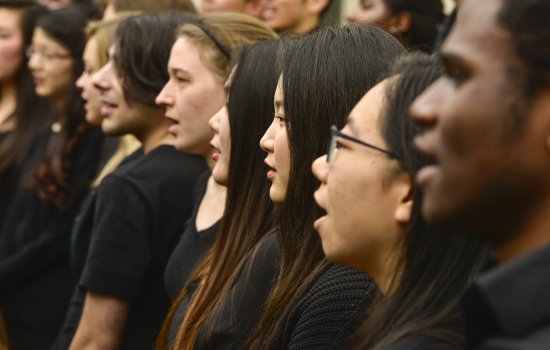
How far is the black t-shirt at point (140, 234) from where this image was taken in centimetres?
387

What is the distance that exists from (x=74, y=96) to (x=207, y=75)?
6.07 feet

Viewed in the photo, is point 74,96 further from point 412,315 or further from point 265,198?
point 412,315

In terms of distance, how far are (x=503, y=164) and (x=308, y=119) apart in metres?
1.17

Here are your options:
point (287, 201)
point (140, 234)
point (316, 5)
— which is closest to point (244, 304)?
point (287, 201)

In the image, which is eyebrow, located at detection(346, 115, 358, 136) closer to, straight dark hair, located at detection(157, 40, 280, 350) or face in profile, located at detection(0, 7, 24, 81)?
straight dark hair, located at detection(157, 40, 280, 350)

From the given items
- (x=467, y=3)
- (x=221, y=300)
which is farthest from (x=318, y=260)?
(x=467, y=3)

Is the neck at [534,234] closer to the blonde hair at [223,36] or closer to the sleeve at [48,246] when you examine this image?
the blonde hair at [223,36]

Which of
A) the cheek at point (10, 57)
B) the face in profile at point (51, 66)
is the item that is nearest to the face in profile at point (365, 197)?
the face in profile at point (51, 66)

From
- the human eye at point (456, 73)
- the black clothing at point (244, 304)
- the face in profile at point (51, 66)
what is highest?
the human eye at point (456, 73)

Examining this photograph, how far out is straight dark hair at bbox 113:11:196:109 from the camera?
426cm

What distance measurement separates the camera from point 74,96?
5629 millimetres

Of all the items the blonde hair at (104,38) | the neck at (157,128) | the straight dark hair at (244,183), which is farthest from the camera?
the blonde hair at (104,38)

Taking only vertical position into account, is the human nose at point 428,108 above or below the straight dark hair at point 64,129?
above

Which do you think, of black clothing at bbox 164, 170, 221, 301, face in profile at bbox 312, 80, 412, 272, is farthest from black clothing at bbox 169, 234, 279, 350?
face in profile at bbox 312, 80, 412, 272
